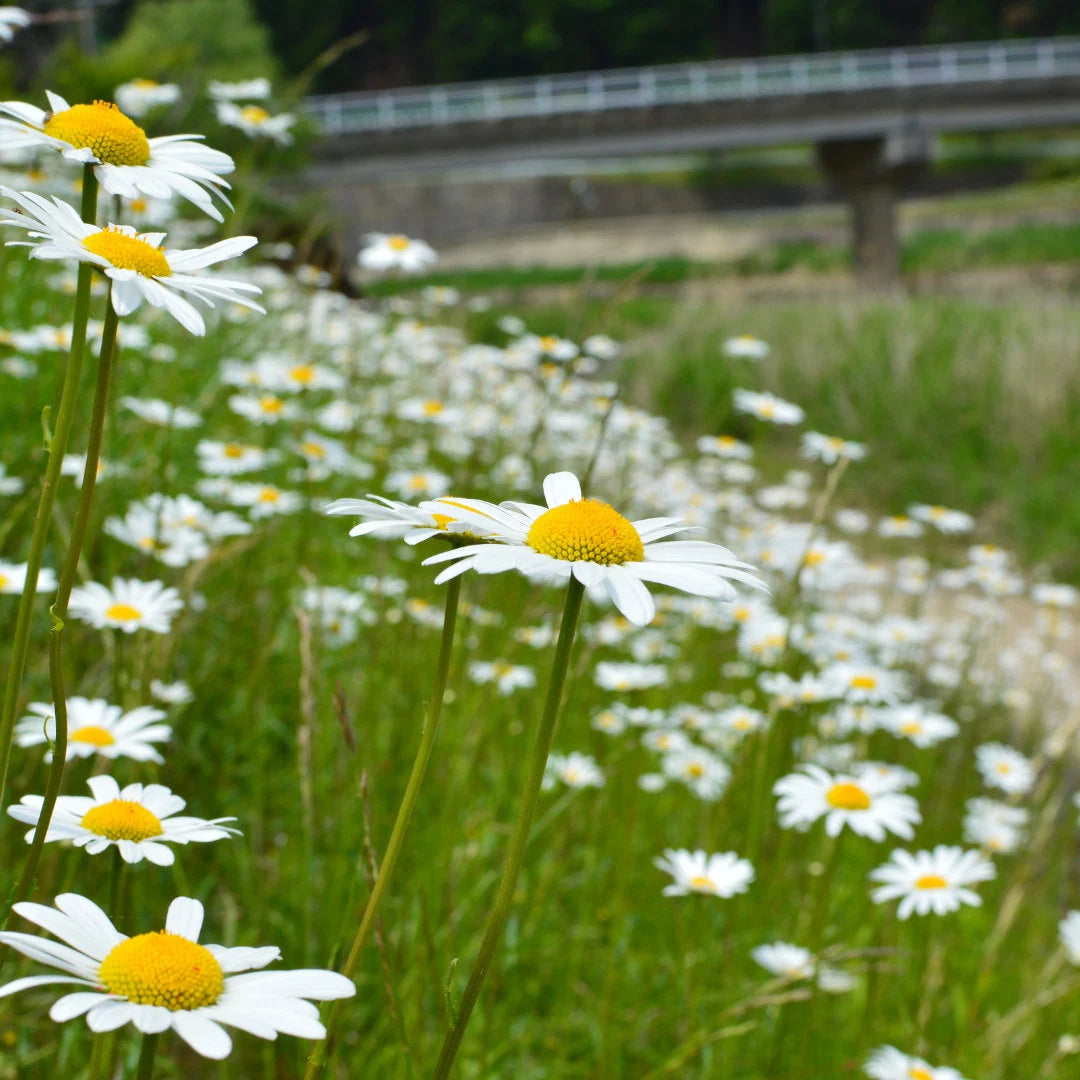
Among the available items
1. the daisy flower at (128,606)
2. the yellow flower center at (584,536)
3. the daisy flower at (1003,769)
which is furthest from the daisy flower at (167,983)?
the daisy flower at (1003,769)

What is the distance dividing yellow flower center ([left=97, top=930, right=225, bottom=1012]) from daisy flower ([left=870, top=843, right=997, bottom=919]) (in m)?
1.03

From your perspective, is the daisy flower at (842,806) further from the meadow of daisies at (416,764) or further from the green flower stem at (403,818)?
the green flower stem at (403,818)

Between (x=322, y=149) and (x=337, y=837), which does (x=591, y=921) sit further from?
(x=322, y=149)

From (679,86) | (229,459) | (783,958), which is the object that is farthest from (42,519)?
(679,86)

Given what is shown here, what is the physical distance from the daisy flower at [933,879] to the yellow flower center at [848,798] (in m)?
0.11

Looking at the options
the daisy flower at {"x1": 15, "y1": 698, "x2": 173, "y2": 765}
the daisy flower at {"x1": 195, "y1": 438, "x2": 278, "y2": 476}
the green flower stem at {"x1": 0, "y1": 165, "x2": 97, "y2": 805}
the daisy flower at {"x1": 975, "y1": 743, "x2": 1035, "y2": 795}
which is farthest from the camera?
the daisy flower at {"x1": 975, "y1": 743, "x2": 1035, "y2": 795}

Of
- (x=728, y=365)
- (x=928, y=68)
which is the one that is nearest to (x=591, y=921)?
(x=728, y=365)

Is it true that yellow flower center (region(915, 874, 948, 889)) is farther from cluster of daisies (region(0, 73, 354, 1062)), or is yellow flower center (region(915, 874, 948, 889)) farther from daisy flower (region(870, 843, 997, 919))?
cluster of daisies (region(0, 73, 354, 1062))

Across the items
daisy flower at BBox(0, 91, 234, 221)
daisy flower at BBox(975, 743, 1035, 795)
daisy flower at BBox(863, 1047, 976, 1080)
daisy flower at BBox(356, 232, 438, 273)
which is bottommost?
daisy flower at BBox(863, 1047, 976, 1080)

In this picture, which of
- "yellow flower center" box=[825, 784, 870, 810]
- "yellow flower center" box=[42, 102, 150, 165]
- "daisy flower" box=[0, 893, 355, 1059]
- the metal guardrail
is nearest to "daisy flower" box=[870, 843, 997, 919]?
"yellow flower center" box=[825, 784, 870, 810]

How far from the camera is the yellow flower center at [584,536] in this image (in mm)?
622

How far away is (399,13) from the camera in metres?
44.7

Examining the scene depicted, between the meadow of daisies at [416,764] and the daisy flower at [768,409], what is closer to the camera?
the meadow of daisies at [416,764]

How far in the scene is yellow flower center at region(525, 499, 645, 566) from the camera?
0.62m
